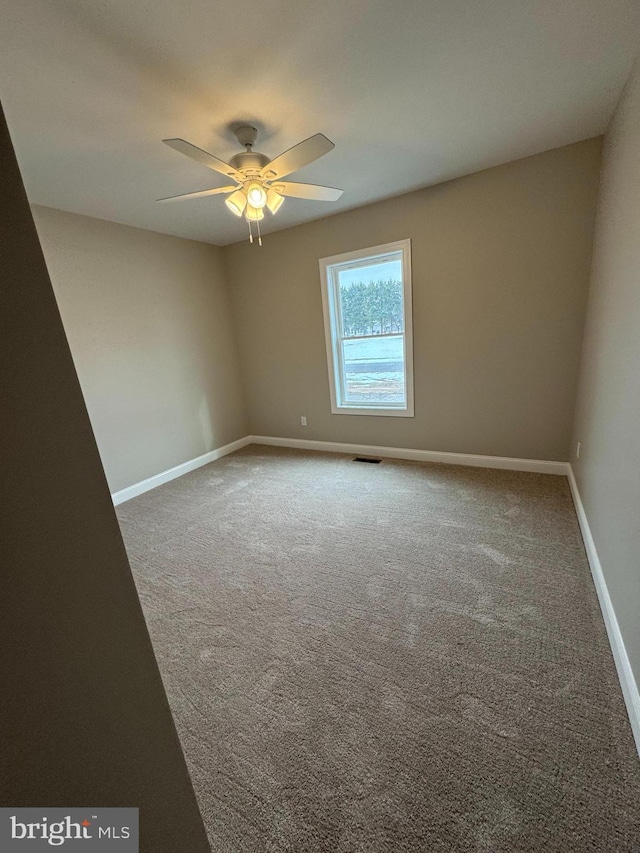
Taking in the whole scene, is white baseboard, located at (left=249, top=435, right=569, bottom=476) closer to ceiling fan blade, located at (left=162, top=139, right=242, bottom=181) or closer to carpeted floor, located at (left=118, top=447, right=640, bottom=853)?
carpeted floor, located at (left=118, top=447, right=640, bottom=853)

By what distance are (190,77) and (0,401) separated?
1959 mm

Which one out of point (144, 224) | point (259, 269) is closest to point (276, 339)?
point (259, 269)

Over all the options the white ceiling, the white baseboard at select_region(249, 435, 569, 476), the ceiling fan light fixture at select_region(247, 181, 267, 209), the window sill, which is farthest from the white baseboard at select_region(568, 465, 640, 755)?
the ceiling fan light fixture at select_region(247, 181, 267, 209)

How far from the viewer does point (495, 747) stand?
1.15 meters

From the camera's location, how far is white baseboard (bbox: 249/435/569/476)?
3.11m

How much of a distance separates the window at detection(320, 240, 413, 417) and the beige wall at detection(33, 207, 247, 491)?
1.48 metres

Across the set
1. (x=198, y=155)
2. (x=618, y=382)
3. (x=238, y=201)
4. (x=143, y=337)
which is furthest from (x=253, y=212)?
(x=618, y=382)

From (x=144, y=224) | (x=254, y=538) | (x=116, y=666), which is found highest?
(x=144, y=224)

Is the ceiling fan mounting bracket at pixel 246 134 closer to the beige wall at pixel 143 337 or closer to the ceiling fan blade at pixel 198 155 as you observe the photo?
the ceiling fan blade at pixel 198 155

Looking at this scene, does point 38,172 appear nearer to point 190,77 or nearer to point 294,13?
point 190,77

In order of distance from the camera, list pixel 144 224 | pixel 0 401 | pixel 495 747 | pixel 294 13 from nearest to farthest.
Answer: pixel 0 401 → pixel 495 747 → pixel 294 13 → pixel 144 224

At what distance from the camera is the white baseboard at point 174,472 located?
11.1ft

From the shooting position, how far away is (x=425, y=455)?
3.65 meters

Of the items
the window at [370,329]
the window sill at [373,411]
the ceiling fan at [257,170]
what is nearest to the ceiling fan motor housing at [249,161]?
the ceiling fan at [257,170]
